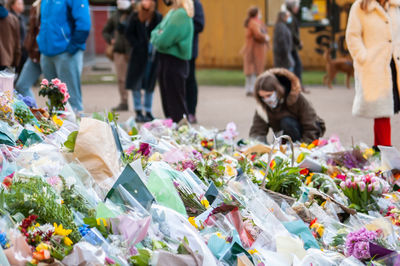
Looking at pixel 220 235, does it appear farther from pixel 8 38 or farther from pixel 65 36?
pixel 8 38

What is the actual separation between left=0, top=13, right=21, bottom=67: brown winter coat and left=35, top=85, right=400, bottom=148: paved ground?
4.06 feet

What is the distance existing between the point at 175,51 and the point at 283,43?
14.3 feet

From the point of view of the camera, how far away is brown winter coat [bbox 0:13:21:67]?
27.6 feet

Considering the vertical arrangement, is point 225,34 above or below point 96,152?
below

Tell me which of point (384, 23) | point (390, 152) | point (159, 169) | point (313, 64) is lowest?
point (313, 64)

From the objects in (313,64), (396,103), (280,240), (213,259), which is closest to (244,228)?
(280,240)

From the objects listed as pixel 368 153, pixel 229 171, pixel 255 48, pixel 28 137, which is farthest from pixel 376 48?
pixel 255 48

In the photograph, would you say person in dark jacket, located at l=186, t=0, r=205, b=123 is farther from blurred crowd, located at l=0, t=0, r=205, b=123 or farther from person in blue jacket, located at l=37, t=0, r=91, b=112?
person in blue jacket, located at l=37, t=0, r=91, b=112

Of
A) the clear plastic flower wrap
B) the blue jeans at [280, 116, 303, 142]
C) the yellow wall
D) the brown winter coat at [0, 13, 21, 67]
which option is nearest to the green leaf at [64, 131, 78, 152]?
the clear plastic flower wrap

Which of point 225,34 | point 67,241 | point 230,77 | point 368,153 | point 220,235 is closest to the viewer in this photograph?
point 67,241

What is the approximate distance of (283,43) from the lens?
11.9 m

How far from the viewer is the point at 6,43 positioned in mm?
8547

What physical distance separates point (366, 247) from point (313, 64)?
14.8 meters

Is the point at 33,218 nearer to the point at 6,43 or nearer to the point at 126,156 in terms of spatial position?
the point at 126,156
